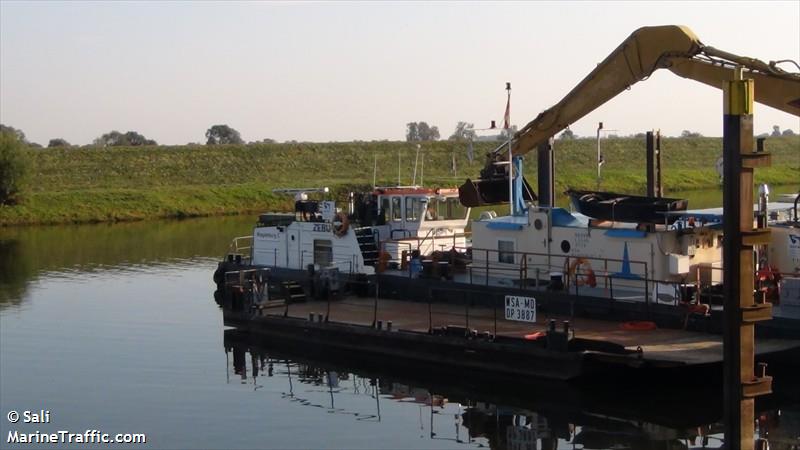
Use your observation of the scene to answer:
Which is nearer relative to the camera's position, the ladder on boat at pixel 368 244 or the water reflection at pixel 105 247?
the ladder on boat at pixel 368 244

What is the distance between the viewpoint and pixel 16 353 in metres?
28.6

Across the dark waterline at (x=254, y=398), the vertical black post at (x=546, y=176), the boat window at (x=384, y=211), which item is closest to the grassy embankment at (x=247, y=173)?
the dark waterline at (x=254, y=398)

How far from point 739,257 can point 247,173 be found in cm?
7327

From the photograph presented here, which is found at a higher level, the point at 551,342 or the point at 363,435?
the point at 551,342

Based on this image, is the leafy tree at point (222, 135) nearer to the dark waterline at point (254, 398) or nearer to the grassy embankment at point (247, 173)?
the grassy embankment at point (247, 173)

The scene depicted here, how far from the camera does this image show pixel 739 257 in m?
16.8

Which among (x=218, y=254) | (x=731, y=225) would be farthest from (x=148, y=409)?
(x=218, y=254)

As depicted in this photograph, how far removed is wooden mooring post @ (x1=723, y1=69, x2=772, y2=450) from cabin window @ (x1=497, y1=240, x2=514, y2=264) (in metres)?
12.5

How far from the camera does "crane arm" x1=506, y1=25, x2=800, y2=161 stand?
80.0 ft

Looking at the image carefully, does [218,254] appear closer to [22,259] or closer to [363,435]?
[22,259]

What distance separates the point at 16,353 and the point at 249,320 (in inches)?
213

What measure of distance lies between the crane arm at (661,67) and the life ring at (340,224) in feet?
18.6

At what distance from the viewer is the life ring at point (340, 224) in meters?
31.9

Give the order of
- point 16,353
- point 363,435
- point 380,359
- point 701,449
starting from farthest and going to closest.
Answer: point 16,353 < point 380,359 < point 363,435 < point 701,449
